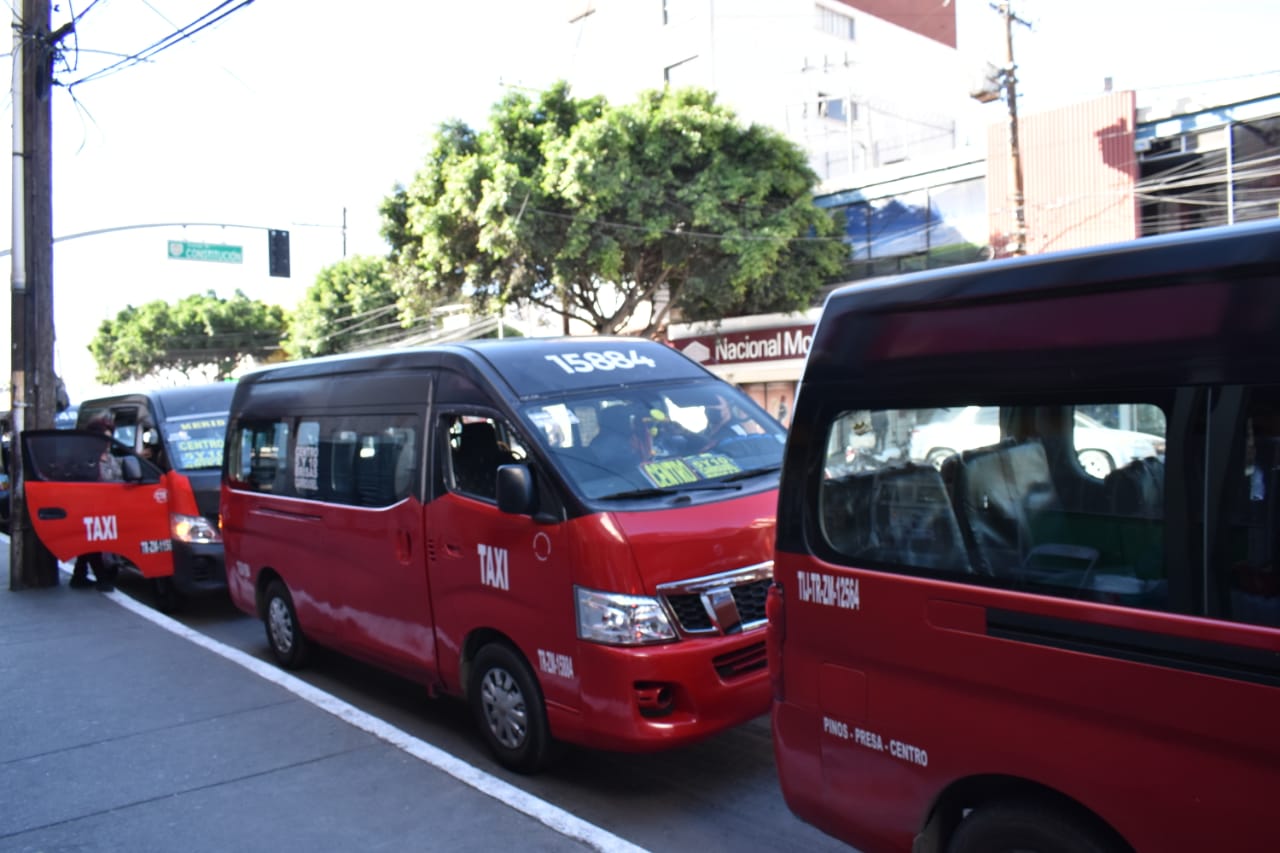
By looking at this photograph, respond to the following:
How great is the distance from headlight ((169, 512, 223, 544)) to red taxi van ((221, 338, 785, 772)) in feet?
9.87

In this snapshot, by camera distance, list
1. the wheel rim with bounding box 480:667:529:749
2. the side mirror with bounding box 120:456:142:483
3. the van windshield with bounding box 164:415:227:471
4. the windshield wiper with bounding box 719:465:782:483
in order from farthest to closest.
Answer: the van windshield with bounding box 164:415:227:471 < the side mirror with bounding box 120:456:142:483 < the windshield wiper with bounding box 719:465:782:483 < the wheel rim with bounding box 480:667:529:749

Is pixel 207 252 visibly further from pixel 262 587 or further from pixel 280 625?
pixel 280 625

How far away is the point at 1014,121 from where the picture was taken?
62.4ft

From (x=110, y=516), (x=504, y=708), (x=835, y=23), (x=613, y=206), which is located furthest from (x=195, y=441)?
(x=835, y=23)

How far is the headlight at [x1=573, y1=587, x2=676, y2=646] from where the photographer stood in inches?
176

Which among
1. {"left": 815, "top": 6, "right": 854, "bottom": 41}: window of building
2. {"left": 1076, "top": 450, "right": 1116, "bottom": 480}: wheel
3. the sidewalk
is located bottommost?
the sidewalk

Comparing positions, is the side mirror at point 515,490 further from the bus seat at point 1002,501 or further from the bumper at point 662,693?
the bus seat at point 1002,501

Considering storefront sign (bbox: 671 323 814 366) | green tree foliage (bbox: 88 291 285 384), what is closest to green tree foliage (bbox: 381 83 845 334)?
storefront sign (bbox: 671 323 814 366)

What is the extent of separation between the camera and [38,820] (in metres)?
4.59

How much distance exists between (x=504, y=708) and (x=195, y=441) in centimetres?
653

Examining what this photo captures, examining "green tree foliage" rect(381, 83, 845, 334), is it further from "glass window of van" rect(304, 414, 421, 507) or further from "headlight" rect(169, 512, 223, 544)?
"glass window of van" rect(304, 414, 421, 507)

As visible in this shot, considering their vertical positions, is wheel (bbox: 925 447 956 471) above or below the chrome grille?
above

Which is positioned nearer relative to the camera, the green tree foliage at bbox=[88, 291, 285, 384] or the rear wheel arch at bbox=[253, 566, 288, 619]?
the rear wheel arch at bbox=[253, 566, 288, 619]

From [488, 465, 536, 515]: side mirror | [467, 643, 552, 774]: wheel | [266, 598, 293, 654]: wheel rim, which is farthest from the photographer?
[266, 598, 293, 654]: wheel rim
